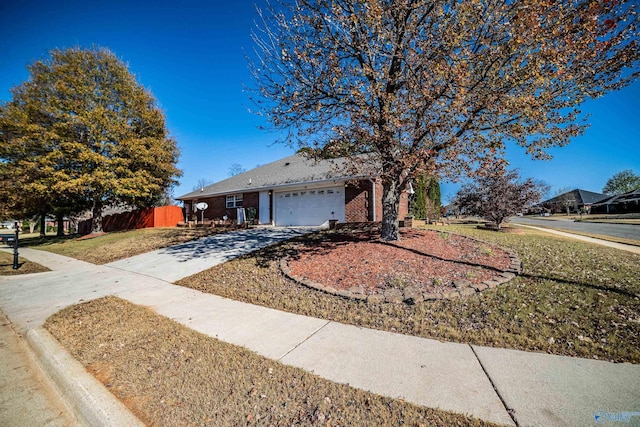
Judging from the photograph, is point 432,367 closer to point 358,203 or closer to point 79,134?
point 358,203

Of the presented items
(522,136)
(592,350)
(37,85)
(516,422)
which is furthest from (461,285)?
(37,85)

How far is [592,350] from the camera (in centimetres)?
293

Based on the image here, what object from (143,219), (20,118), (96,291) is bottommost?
(96,291)

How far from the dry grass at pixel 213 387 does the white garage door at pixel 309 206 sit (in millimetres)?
12250

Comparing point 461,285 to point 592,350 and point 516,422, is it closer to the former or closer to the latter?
point 592,350

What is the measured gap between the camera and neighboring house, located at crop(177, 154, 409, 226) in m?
14.4

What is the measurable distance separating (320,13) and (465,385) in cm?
779

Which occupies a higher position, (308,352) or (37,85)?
(37,85)

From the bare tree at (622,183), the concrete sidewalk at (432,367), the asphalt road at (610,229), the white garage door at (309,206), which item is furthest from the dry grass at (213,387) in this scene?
the bare tree at (622,183)

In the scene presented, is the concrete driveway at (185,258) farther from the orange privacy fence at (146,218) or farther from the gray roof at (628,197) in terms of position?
the gray roof at (628,197)

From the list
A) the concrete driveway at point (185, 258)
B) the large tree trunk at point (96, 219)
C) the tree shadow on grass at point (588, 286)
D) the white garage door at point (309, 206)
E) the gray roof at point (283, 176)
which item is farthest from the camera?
the large tree trunk at point (96, 219)

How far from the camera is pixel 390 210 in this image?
7.80 meters

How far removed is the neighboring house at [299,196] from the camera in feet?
47.4

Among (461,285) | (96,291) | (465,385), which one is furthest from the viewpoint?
(96,291)
